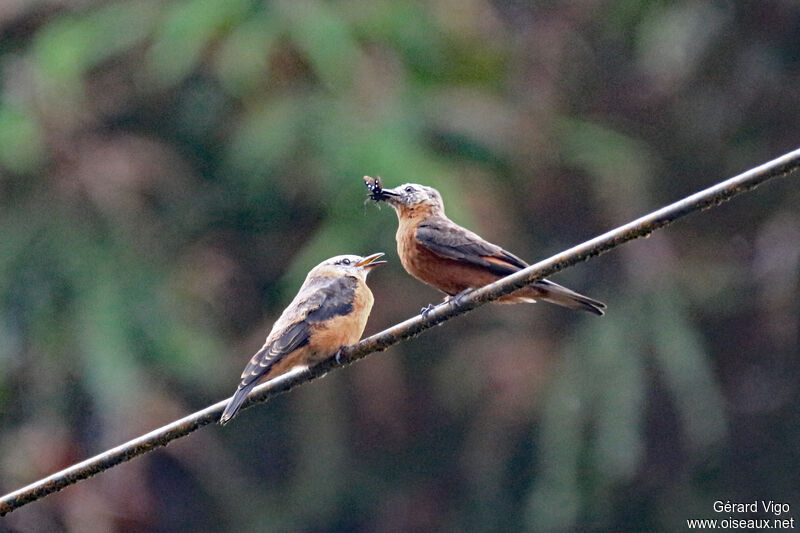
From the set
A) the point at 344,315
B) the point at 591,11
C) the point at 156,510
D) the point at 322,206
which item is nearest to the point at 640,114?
the point at 591,11

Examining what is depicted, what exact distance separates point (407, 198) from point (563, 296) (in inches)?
63.9

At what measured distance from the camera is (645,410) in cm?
1438

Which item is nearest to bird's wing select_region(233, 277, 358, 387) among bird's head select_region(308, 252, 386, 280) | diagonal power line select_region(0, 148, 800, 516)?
bird's head select_region(308, 252, 386, 280)

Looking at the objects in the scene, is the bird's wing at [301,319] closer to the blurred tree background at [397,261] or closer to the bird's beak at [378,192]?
the bird's beak at [378,192]

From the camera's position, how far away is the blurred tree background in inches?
483

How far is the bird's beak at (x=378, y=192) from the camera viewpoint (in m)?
7.25

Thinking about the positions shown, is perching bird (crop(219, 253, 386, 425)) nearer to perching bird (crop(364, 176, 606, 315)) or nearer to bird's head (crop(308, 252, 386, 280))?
bird's head (crop(308, 252, 386, 280))

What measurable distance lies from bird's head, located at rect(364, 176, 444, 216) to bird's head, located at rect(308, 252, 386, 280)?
40 centimetres

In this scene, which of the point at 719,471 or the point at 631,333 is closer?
the point at 631,333

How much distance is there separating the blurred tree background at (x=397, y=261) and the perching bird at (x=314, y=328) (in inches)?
167

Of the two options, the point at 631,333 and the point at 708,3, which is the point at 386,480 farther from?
the point at 708,3

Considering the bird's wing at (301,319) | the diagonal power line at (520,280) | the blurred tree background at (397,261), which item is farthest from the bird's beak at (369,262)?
the blurred tree background at (397,261)

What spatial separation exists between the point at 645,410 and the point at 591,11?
204 inches

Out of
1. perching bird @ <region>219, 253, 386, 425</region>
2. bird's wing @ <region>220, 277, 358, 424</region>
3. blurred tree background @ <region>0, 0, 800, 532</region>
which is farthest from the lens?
blurred tree background @ <region>0, 0, 800, 532</region>
